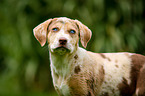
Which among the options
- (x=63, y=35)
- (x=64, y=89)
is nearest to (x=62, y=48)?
(x=63, y=35)

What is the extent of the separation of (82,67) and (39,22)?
15.3 ft

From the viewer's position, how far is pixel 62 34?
3631 mm

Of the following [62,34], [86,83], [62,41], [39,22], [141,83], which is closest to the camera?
[62,41]

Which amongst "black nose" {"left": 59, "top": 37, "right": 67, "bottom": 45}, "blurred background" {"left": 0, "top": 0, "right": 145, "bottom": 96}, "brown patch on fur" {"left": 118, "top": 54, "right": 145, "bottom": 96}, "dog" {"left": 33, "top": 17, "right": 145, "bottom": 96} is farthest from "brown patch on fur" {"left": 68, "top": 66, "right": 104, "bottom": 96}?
"blurred background" {"left": 0, "top": 0, "right": 145, "bottom": 96}

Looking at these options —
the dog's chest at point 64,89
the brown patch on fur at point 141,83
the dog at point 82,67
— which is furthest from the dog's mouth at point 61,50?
the brown patch on fur at point 141,83

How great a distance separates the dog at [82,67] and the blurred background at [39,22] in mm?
3408

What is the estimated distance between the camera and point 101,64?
4023 mm

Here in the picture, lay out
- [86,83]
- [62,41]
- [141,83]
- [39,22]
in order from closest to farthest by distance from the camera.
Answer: [62,41] < [86,83] < [141,83] < [39,22]

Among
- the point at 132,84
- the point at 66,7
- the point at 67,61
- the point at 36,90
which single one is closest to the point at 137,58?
the point at 132,84

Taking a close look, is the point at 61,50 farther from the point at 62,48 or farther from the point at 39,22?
the point at 39,22

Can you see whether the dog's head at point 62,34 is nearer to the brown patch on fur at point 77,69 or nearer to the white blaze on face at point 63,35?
the white blaze on face at point 63,35

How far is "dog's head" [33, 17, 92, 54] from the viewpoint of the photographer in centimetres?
356

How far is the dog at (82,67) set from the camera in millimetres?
3684

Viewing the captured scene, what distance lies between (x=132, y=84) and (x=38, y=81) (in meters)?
4.84
